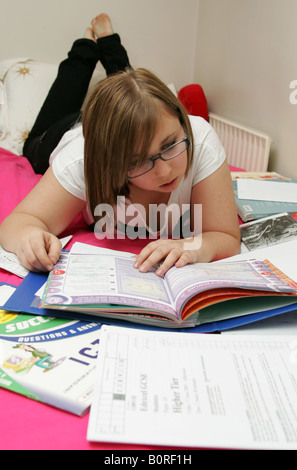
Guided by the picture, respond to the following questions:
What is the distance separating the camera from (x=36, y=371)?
20.8 inches

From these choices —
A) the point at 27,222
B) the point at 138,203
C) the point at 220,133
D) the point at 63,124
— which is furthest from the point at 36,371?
the point at 220,133

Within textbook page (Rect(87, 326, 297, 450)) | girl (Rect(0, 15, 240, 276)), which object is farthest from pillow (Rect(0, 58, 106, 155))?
textbook page (Rect(87, 326, 297, 450))

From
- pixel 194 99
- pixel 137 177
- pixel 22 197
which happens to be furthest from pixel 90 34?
pixel 137 177

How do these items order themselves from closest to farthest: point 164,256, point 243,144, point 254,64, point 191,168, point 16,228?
point 164,256, point 16,228, point 191,168, point 254,64, point 243,144

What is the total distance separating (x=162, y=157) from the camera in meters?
0.83

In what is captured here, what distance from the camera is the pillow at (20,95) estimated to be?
187cm

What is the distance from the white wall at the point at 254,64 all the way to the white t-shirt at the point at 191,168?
25.1 inches

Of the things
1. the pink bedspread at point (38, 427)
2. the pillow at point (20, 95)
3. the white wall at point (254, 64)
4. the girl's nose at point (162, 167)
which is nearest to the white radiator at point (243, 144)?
the white wall at point (254, 64)

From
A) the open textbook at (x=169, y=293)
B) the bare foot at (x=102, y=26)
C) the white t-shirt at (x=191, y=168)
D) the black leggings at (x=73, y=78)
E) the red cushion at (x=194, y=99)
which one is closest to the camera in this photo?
the open textbook at (x=169, y=293)

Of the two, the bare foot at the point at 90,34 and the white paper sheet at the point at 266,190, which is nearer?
the white paper sheet at the point at 266,190

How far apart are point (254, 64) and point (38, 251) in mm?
1405

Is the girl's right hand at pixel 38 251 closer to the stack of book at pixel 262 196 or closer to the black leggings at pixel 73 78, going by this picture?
the stack of book at pixel 262 196

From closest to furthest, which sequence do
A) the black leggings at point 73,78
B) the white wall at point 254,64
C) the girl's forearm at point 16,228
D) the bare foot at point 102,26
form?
the girl's forearm at point 16,228 → the white wall at point 254,64 → the black leggings at point 73,78 → the bare foot at point 102,26

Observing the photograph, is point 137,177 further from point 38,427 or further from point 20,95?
point 20,95
